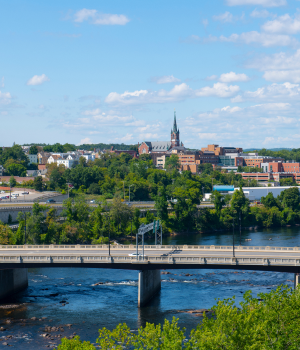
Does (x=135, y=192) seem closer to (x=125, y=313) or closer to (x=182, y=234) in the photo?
(x=182, y=234)

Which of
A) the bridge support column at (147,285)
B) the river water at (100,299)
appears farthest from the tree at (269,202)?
the bridge support column at (147,285)

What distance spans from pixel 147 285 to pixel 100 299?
21.6 feet

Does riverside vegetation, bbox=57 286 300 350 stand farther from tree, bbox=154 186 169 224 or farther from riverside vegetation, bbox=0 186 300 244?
tree, bbox=154 186 169 224

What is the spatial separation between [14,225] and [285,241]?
5911 cm

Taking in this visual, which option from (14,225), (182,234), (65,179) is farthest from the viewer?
(65,179)

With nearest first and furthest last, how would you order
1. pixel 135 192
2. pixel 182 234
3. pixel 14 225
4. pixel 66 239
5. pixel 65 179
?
pixel 66 239, pixel 14 225, pixel 182 234, pixel 135 192, pixel 65 179

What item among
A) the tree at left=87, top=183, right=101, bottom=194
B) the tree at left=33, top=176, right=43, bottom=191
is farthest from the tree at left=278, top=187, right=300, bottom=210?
the tree at left=33, top=176, right=43, bottom=191

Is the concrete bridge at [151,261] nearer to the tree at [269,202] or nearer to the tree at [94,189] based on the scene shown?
the tree at [269,202]

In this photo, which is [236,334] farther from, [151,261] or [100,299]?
[100,299]

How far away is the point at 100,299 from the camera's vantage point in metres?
64.4

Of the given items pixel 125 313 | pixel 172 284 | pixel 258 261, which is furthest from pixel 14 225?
pixel 258 261

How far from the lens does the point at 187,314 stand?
5747 cm

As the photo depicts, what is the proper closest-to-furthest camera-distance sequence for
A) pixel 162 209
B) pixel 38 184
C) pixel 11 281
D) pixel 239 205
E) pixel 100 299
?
pixel 100 299
pixel 11 281
pixel 162 209
pixel 239 205
pixel 38 184

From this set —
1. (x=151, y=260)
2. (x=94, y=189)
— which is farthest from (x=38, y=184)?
(x=151, y=260)
